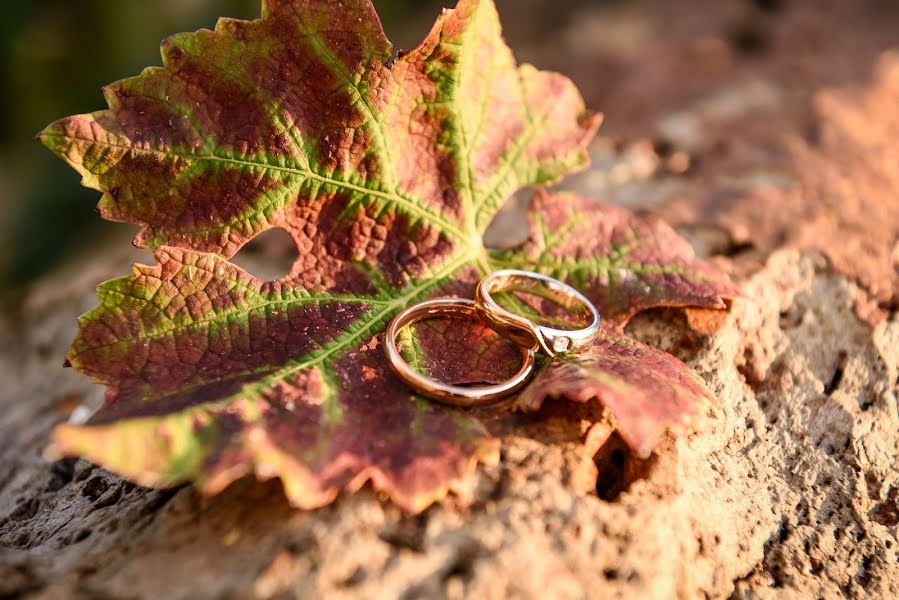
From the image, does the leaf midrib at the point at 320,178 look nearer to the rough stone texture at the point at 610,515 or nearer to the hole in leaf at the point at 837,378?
the rough stone texture at the point at 610,515

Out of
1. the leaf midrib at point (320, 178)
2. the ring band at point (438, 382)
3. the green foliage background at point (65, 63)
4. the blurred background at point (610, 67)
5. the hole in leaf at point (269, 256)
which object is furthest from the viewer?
the green foliage background at point (65, 63)

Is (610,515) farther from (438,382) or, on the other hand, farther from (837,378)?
(837,378)

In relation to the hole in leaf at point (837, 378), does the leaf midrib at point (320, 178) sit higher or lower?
higher

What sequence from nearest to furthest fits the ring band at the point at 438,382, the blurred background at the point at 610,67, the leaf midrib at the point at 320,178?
the ring band at the point at 438,382, the leaf midrib at the point at 320,178, the blurred background at the point at 610,67

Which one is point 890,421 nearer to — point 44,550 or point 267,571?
point 267,571

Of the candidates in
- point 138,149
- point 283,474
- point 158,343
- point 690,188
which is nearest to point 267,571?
point 283,474

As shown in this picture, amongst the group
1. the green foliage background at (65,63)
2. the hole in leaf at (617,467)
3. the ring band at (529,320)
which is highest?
the ring band at (529,320)

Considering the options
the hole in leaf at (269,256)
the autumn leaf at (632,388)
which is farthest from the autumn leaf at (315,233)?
the hole in leaf at (269,256)
